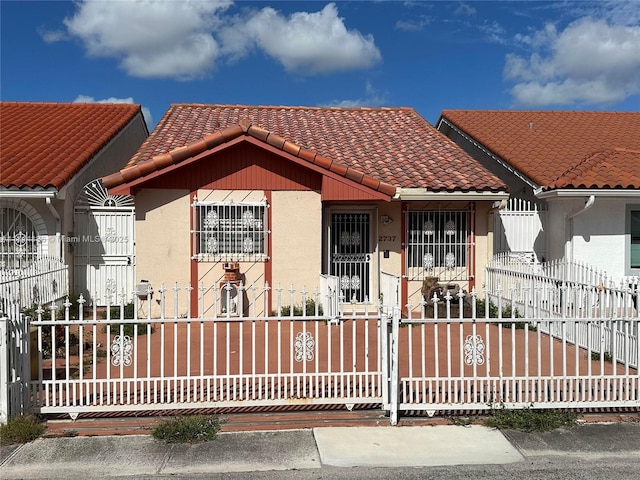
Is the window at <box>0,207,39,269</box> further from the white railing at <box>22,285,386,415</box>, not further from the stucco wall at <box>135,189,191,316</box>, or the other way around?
the white railing at <box>22,285,386,415</box>

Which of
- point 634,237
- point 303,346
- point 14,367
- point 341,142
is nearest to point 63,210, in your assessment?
point 341,142

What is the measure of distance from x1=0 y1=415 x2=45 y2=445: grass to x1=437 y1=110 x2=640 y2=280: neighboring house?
10127mm

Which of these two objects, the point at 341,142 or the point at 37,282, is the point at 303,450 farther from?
the point at 341,142

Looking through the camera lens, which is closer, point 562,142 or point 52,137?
point 52,137

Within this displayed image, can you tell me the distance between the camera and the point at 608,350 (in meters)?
7.99

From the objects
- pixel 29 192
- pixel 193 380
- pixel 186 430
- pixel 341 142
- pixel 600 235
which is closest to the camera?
pixel 186 430

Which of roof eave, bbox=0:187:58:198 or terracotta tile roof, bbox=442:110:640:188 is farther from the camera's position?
terracotta tile roof, bbox=442:110:640:188

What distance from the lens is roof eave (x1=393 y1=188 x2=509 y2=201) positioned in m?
11.3

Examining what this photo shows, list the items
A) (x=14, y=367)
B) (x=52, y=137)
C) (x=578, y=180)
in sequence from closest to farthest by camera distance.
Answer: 1. (x=14, y=367)
2. (x=578, y=180)
3. (x=52, y=137)

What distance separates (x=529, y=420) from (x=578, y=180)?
7611 mm

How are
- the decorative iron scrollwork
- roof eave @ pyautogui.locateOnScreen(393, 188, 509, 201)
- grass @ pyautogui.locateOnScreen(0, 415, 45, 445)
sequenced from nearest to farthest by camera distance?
1. grass @ pyautogui.locateOnScreen(0, 415, 45, 445)
2. the decorative iron scrollwork
3. roof eave @ pyautogui.locateOnScreen(393, 188, 509, 201)

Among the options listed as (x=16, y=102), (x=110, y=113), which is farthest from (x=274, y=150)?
(x=16, y=102)

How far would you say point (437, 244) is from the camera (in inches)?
477

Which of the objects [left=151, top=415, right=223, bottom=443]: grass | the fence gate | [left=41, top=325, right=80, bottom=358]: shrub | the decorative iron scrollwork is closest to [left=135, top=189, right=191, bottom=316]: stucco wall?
the fence gate
